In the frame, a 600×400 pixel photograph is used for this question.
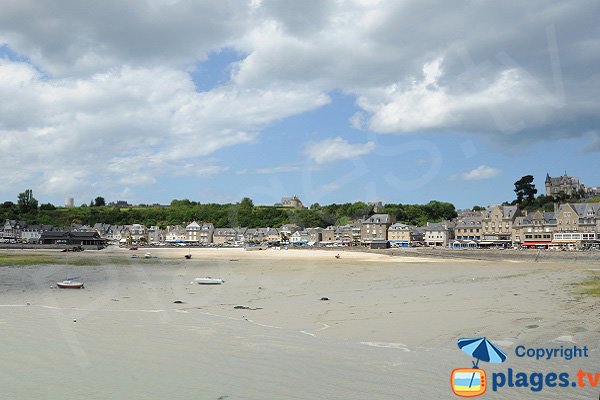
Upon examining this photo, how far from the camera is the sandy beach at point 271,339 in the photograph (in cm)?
895

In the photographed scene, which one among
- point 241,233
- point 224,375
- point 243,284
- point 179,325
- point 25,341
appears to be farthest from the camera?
point 241,233

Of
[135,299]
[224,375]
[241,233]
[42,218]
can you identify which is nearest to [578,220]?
[241,233]

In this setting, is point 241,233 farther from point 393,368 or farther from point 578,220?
point 393,368

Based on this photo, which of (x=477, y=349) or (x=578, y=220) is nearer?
(x=477, y=349)

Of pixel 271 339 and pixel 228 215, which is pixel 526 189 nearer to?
pixel 228 215

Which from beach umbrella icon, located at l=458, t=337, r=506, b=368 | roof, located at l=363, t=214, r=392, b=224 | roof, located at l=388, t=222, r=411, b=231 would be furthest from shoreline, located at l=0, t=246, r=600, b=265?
roof, located at l=363, t=214, r=392, b=224

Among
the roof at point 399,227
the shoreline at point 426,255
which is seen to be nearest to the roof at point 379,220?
the roof at point 399,227

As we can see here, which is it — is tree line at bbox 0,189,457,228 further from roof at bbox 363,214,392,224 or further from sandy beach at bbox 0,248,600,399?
sandy beach at bbox 0,248,600,399

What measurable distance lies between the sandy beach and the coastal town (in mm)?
84887

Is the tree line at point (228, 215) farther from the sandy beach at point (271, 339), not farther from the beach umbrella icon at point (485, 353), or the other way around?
the beach umbrella icon at point (485, 353)

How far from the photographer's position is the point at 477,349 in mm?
10117

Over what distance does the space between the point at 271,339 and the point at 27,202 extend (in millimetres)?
203104

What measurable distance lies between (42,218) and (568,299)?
187 meters

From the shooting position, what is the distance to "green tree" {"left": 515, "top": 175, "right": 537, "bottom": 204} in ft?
473
